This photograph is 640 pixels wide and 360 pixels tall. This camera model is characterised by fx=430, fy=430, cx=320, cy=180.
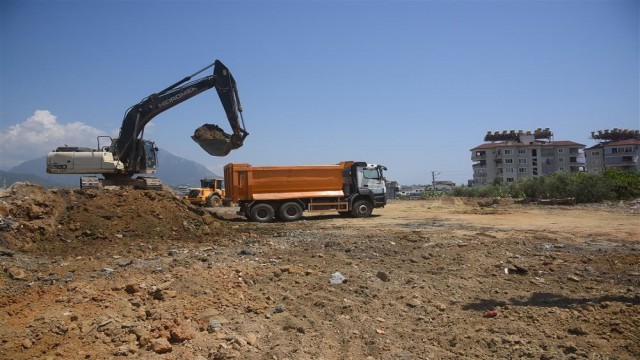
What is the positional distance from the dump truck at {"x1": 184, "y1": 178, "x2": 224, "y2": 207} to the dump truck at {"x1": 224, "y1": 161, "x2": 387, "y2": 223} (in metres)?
10.2

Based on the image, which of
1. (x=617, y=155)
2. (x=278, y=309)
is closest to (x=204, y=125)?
(x=278, y=309)

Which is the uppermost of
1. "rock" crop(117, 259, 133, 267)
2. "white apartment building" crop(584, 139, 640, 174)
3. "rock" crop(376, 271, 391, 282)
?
"white apartment building" crop(584, 139, 640, 174)

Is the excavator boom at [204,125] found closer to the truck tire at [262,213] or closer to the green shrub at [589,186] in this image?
the truck tire at [262,213]

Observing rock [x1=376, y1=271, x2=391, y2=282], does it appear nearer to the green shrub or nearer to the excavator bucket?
the excavator bucket

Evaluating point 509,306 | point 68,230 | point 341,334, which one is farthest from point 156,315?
point 68,230

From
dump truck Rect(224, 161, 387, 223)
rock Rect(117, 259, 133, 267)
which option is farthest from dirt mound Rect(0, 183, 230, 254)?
dump truck Rect(224, 161, 387, 223)

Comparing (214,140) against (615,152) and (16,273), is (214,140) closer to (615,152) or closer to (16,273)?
(16,273)

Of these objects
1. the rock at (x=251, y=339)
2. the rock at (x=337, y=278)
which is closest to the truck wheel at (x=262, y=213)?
the rock at (x=337, y=278)

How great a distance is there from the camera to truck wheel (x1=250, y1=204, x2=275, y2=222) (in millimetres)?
18250

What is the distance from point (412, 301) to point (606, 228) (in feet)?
40.4

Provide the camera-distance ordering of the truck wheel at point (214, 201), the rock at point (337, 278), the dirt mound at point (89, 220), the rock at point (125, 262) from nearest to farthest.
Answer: the rock at point (337, 278) → the rock at point (125, 262) → the dirt mound at point (89, 220) → the truck wheel at point (214, 201)

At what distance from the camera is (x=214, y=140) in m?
17.1

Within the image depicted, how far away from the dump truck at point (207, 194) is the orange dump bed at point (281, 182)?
10160 millimetres

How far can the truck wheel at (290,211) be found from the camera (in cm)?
1864
